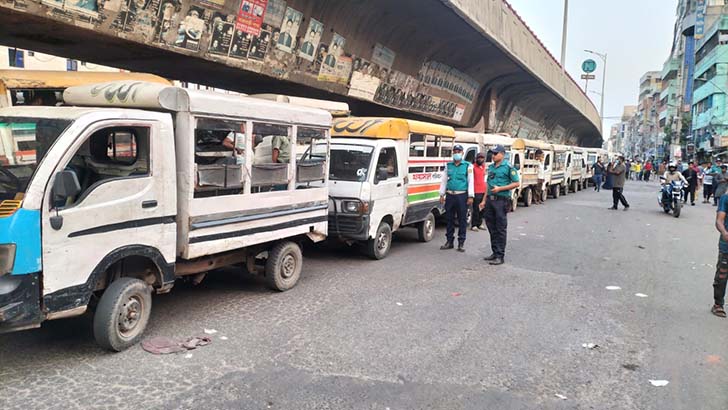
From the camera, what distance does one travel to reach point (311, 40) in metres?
13.1

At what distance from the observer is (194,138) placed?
5.42 metres

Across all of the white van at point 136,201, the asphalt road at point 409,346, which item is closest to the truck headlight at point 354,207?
the asphalt road at point 409,346

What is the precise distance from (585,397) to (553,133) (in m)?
49.1

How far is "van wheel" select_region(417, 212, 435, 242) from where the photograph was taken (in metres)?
11.1

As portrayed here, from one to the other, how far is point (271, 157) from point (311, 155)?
858mm

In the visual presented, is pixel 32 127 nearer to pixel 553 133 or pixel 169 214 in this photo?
pixel 169 214

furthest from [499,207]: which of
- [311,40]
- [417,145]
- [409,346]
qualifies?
[311,40]

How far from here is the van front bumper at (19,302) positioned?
393 cm

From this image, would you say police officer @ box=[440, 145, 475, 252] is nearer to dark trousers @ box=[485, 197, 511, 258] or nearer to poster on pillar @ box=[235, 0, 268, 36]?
dark trousers @ box=[485, 197, 511, 258]

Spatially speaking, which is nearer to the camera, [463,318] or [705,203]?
[463,318]

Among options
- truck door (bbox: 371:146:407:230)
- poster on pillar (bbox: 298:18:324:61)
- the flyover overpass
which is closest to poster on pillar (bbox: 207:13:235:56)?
the flyover overpass

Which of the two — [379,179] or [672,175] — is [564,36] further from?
[379,179]

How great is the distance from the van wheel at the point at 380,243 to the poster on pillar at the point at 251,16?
4.94m

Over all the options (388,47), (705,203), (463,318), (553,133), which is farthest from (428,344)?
(553,133)
